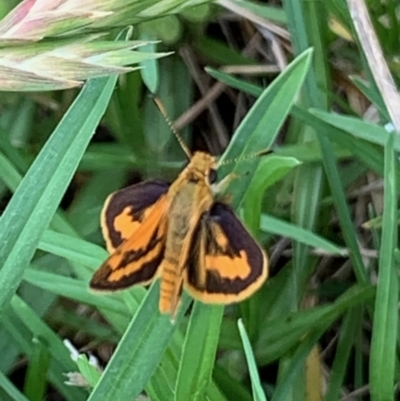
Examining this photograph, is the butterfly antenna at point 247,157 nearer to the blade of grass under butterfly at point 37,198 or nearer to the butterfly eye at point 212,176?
the butterfly eye at point 212,176

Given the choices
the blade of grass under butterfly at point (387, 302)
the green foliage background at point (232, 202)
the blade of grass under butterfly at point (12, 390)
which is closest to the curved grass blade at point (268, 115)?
the green foliage background at point (232, 202)

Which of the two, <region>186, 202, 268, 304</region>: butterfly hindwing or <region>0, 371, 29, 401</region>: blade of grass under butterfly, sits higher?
<region>186, 202, 268, 304</region>: butterfly hindwing

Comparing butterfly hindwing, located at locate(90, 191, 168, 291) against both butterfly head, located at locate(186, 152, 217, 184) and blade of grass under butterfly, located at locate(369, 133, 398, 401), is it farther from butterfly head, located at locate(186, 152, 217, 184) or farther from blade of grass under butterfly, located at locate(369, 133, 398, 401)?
blade of grass under butterfly, located at locate(369, 133, 398, 401)

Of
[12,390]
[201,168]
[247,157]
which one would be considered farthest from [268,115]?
[12,390]

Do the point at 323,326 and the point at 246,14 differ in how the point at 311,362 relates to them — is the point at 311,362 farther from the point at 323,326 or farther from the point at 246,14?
the point at 246,14

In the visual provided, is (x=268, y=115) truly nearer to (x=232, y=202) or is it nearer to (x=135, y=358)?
(x=232, y=202)

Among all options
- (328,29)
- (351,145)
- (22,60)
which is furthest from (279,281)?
(22,60)

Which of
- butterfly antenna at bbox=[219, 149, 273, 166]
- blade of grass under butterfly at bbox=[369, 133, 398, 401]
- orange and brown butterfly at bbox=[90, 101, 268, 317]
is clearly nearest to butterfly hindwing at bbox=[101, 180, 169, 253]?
orange and brown butterfly at bbox=[90, 101, 268, 317]
